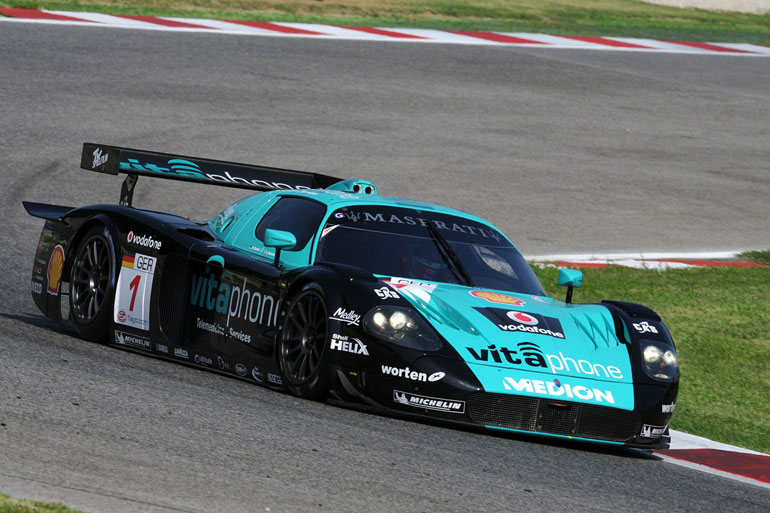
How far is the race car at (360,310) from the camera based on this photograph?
622cm

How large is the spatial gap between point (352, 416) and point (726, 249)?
8134mm

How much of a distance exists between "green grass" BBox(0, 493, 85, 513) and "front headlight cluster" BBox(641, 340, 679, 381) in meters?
3.39

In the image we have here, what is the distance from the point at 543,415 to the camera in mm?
6180

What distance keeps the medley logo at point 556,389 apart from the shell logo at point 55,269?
3.39 meters

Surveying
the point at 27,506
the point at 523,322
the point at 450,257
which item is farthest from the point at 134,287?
the point at 27,506

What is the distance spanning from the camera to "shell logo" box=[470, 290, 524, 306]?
6862 millimetres

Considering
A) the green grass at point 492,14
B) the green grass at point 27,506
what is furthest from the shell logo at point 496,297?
the green grass at point 492,14

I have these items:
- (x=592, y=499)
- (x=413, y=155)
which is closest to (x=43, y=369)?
(x=592, y=499)

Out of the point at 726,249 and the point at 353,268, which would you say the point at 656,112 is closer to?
the point at 726,249

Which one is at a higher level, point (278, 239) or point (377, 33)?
point (377, 33)

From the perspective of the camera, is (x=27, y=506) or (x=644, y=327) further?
(x=644, y=327)

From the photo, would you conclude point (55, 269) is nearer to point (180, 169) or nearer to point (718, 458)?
point (180, 169)

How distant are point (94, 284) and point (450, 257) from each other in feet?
7.46

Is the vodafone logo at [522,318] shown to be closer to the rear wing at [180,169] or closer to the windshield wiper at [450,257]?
the windshield wiper at [450,257]
